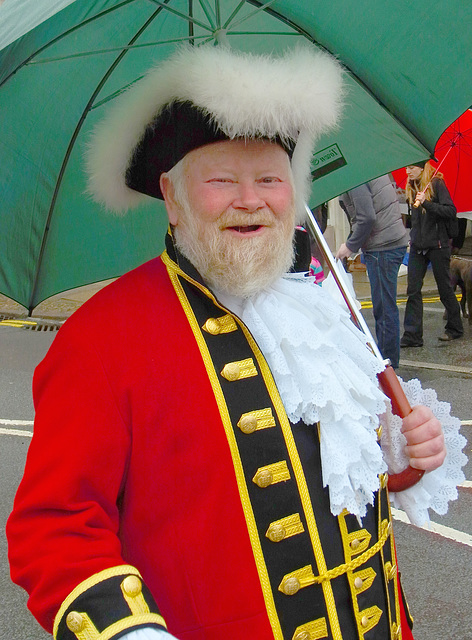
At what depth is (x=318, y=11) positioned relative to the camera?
1877mm

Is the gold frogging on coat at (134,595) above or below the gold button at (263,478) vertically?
below

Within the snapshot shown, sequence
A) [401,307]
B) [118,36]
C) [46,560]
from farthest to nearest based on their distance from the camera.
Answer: [401,307]
[118,36]
[46,560]

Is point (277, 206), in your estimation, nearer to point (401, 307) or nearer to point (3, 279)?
point (3, 279)

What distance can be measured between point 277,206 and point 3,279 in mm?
866

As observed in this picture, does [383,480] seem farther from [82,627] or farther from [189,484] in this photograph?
[82,627]

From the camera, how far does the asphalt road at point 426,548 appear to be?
322cm

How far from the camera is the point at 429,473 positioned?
1.85m

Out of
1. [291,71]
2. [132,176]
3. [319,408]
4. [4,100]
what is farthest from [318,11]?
[319,408]

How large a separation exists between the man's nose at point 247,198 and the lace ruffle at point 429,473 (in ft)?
2.08

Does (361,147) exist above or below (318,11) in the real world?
below

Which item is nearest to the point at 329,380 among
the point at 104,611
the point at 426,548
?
the point at 104,611

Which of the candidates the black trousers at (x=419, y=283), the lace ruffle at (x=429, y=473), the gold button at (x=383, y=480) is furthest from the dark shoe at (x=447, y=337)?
the gold button at (x=383, y=480)

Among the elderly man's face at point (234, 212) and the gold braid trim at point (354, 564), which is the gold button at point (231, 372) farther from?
the gold braid trim at point (354, 564)

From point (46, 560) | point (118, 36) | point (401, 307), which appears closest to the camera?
point (46, 560)
